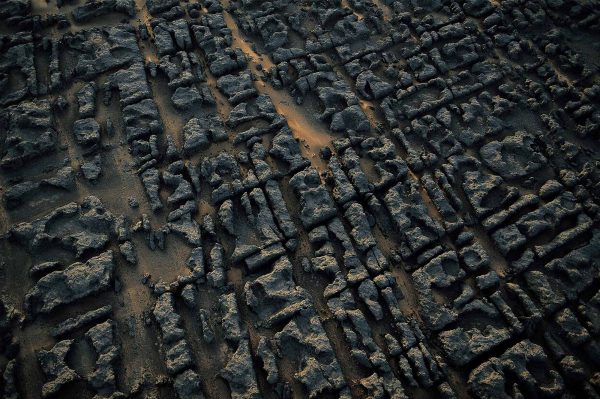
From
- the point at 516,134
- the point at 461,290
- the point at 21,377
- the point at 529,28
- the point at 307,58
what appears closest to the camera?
the point at 21,377

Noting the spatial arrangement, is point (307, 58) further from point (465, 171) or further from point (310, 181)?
point (465, 171)

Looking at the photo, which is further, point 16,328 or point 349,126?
point 349,126

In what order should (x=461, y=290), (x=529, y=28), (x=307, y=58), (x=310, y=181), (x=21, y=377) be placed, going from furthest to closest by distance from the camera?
(x=529, y=28) → (x=307, y=58) → (x=310, y=181) → (x=461, y=290) → (x=21, y=377)

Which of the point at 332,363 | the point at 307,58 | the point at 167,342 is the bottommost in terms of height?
the point at 332,363

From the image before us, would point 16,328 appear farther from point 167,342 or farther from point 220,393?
point 220,393

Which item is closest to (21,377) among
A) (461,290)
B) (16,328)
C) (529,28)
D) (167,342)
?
(16,328)

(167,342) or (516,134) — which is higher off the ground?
(516,134)

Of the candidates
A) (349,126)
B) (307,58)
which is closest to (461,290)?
(349,126)
